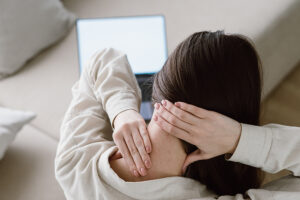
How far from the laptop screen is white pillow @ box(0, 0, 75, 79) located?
4.6 inches

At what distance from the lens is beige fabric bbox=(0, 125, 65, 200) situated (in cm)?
96

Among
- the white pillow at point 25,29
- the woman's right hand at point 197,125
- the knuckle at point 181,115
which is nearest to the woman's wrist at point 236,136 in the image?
the woman's right hand at point 197,125

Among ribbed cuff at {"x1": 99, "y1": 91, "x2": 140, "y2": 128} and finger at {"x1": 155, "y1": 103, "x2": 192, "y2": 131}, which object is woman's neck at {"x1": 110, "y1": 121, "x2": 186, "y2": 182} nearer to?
finger at {"x1": 155, "y1": 103, "x2": 192, "y2": 131}

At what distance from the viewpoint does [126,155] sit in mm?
699

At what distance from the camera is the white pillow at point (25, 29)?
1.25 meters

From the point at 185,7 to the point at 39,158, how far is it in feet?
2.63

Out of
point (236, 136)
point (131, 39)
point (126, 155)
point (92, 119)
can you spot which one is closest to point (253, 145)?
point (236, 136)

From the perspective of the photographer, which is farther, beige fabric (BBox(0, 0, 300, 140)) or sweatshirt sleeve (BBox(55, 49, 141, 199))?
beige fabric (BBox(0, 0, 300, 140))

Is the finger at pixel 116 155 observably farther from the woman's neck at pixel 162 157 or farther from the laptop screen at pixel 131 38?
the laptop screen at pixel 131 38

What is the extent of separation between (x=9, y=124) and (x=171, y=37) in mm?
666

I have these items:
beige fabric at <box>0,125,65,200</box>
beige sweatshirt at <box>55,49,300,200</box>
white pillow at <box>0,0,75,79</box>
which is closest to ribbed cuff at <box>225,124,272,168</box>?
beige sweatshirt at <box>55,49,300,200</box>

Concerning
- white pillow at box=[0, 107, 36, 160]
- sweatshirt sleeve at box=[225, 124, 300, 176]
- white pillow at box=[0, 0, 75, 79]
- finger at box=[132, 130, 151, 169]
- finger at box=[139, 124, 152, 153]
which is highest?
sweatshirt sleeve at box=[225, 124, 300, 176]

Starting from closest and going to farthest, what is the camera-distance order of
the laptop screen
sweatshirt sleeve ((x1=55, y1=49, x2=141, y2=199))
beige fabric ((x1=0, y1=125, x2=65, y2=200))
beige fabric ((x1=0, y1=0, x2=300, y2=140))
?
sweatshirt sleeve ((x1=55, y1=49, x2=141, y2=199)), beige fabric ((x1=0, y1=125, x2=65, y2=200)), beige fabric ((x1=0, y1=0, x2=300, y2=140)), the laptop screen

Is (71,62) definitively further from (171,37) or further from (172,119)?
(172,119)
